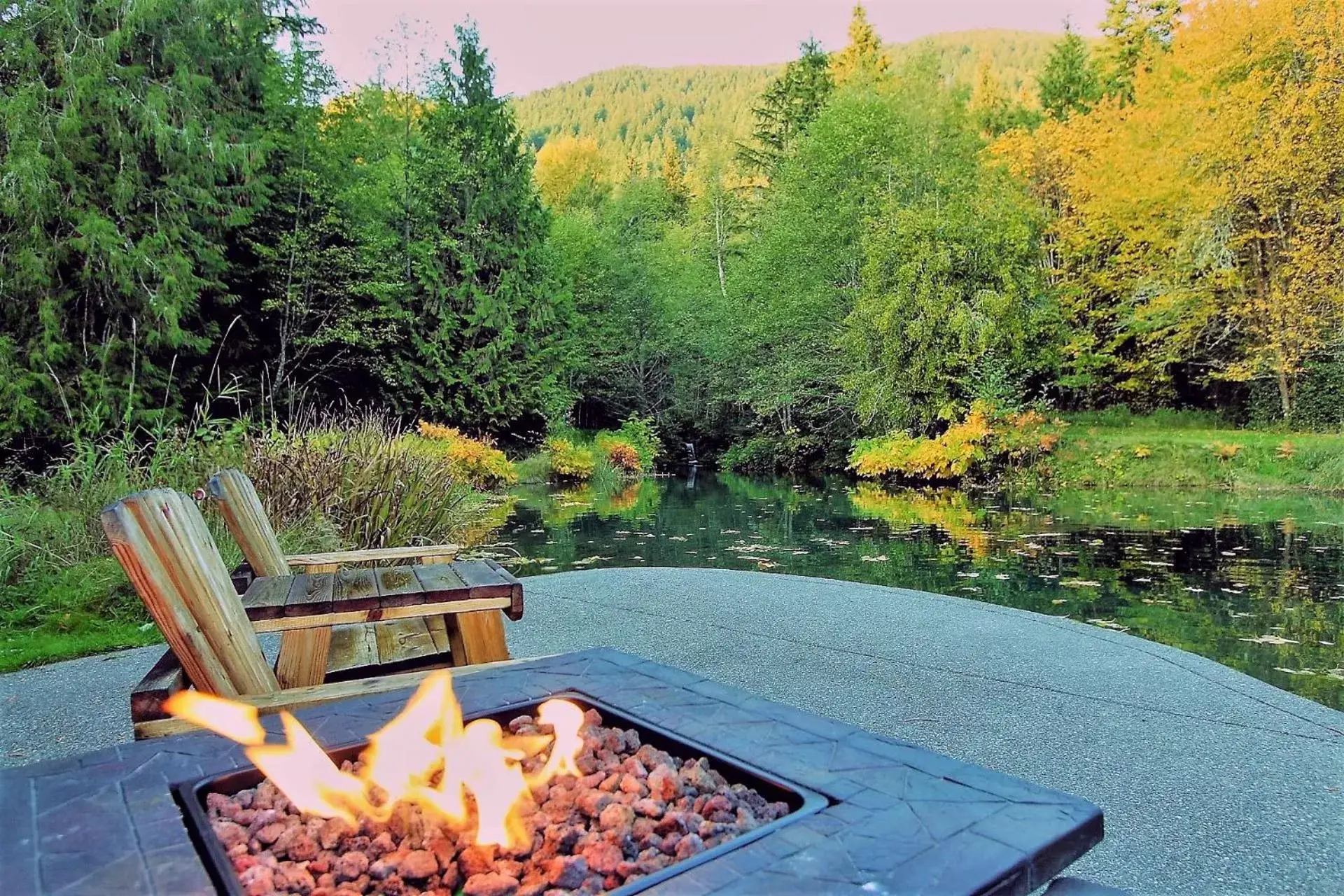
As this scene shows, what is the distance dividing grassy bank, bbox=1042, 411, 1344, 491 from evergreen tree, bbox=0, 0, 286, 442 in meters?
12.3

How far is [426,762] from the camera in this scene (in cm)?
143

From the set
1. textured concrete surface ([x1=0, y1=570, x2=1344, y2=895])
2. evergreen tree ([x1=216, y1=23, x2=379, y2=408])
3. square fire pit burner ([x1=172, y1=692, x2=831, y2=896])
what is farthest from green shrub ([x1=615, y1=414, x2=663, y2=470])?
square fire pit burner ([x1=172, y1=692, x2=831, y2=896])

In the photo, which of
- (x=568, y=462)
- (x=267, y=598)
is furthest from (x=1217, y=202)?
(x=267, y=598)

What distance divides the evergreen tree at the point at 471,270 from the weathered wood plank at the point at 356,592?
40.9 ft

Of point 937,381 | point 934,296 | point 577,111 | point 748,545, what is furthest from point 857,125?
point 577,111

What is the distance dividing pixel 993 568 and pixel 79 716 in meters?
5.60

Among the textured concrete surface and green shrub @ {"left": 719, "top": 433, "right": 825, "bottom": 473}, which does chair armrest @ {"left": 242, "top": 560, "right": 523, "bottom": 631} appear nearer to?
the textured concrete surface

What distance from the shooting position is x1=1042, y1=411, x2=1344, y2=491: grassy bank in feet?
39.3

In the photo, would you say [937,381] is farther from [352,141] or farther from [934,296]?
[352,141]

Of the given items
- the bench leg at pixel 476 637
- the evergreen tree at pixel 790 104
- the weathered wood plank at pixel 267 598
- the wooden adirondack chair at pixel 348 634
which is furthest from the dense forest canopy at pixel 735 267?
the bench leg at pixel 476 637

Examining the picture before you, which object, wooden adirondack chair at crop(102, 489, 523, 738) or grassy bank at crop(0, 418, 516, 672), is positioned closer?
wooden adirondack chair at crop(102, 489, 523, 738)

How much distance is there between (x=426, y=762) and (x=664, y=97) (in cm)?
5889

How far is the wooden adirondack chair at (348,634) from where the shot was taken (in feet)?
7.25

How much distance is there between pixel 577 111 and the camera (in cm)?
5131
